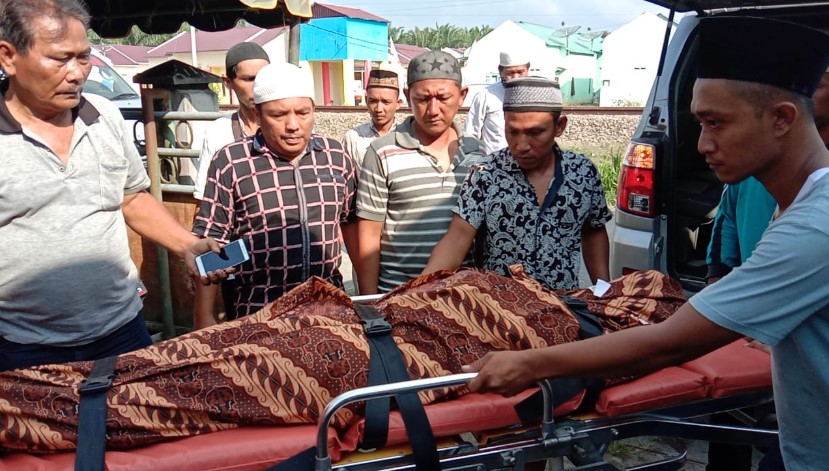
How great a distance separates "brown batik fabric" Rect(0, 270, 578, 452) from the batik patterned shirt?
33 cm

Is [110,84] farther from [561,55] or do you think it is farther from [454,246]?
[561,55]

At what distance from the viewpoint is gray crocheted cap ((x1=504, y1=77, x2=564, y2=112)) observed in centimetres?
294

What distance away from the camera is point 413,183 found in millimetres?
3303

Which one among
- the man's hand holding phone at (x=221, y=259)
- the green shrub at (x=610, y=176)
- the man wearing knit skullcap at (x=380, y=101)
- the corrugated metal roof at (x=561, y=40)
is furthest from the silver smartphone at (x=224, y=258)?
the corrugated metal roof at (x=561, y=40)

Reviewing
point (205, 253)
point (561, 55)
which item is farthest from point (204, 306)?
point (561, 55)

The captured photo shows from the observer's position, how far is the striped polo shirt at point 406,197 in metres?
3.30

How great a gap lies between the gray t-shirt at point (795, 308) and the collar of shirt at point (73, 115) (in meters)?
2.04

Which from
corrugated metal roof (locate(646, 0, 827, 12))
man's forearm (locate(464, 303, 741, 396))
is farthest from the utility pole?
man's forearm (locate(464, 303, 741, 396))

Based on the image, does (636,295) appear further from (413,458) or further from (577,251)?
(413,458)

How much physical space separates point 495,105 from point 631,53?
38462 mm

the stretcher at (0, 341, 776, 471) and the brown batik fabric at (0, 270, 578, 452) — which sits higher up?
the brown batik fabric at (0, 270, 578, 452)

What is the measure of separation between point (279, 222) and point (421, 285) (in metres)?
0.62

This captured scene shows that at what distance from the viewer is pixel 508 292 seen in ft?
8.50

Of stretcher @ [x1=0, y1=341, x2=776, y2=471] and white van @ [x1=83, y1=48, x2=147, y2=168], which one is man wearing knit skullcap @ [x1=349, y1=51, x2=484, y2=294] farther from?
white van @ [x1=83, y1=48, x2=147, y2=168]
